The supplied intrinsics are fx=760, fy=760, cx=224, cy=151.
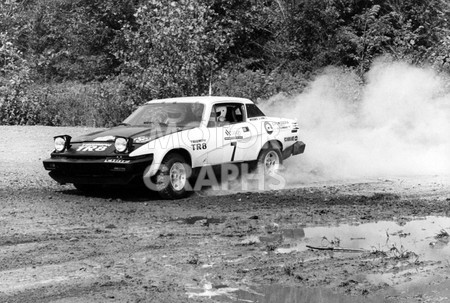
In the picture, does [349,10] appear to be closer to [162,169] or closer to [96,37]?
[96,37]

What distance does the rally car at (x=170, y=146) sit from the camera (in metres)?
11.0

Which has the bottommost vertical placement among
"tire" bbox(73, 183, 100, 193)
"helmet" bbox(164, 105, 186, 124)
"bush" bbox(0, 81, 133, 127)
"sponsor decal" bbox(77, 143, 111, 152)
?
"tire" bbox(73, 183, 100, 193)

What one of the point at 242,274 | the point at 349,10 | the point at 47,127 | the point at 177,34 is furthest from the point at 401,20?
the point at 242,274

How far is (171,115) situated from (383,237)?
4917 mm

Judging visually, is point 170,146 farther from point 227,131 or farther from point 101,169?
point 227,131

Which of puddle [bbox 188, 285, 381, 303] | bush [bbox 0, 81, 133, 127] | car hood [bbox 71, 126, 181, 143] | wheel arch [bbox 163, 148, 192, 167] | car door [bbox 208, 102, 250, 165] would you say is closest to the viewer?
puddle [bbox 188, 285, 381, 303]

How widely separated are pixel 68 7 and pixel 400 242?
1164 inches

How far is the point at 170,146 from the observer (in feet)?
36.9

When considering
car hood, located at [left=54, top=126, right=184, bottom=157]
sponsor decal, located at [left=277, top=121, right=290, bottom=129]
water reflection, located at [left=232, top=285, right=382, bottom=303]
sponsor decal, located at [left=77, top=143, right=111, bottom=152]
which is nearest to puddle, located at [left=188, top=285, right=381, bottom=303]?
water reflection, located at [left=232, top=285, right=382, bottom=303]

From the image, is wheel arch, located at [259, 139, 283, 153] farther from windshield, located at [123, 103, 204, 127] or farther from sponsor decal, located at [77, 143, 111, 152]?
sponsor decal, located at [77, 143, 111, 152]

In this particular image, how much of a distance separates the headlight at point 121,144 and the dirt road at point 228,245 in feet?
2.60

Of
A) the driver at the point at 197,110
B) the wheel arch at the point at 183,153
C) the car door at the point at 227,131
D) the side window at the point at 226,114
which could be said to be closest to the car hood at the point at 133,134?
the wheel arch at the point at 183,153

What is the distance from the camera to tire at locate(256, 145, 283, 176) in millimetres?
13156

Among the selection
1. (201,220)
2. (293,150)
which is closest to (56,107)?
(293,150)
